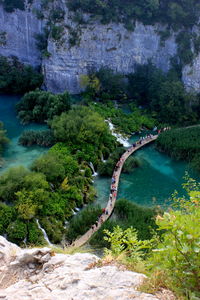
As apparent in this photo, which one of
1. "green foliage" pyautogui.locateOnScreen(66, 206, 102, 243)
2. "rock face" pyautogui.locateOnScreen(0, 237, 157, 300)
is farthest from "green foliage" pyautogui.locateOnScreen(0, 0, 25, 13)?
"rock face" pyautogui.locateOnScreen(0, 237, 157, 300)

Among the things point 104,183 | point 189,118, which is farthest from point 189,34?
point 104,183

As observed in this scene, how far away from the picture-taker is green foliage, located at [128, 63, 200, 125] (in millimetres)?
32000

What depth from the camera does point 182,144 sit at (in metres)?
26.9

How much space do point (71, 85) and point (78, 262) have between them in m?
32.7

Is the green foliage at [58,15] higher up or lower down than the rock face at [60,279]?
higher up

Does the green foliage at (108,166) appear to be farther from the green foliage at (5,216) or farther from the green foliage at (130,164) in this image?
the green foliage at (5,216)

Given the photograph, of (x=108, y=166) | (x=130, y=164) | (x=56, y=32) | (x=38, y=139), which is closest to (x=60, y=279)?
(x=108, y=166)

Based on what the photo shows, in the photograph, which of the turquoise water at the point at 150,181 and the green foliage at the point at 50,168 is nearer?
the green foliage at the point at 50,168

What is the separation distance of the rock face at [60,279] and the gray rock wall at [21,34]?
36.7 metres

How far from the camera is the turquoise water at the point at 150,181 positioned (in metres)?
21.6

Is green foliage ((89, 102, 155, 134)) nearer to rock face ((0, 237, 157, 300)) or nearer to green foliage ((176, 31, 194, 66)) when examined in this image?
green foliage ((176, 31, 194, 66))

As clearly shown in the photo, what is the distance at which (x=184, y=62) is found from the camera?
3409 cm

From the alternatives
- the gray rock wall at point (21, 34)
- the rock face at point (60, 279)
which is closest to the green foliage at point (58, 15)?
the gray rock wall at point (21, 34)

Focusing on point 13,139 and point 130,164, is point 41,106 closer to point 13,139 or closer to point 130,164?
point 13,139
